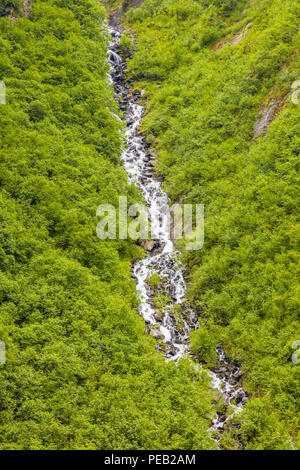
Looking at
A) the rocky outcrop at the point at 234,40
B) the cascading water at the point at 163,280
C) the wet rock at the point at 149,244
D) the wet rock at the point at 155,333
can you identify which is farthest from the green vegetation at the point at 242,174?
the wet rock at the point at 149,244

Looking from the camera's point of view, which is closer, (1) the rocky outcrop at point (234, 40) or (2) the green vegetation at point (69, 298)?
(2) the green vegetation at point (69, 298)

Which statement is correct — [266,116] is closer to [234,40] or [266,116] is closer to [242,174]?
[242,174]

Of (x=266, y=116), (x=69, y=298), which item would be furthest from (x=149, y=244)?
(x=266, y=116)

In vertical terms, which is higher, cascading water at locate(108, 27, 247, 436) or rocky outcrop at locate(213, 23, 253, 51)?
rocky outcrop at locate(213, 23, 253, 51)

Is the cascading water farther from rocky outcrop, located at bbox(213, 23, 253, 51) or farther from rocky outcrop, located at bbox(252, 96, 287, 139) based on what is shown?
rocky outcrop, located at bbox(213, 23, 253, 51)

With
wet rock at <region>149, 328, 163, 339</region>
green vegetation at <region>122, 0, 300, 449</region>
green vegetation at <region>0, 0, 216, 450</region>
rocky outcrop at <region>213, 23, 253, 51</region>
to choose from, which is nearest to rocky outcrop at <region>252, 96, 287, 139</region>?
green vegetation at <region>122, 0, 300, 449</region>

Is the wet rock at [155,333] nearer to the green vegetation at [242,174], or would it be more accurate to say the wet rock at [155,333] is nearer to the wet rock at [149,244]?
the green vegetation at [242,174]

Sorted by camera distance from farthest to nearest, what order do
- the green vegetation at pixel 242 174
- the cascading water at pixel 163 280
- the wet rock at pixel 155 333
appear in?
the wet rock at pixel 155 333
the cascading water at pixel 163 280
the green vegetation at pixel 242 174
